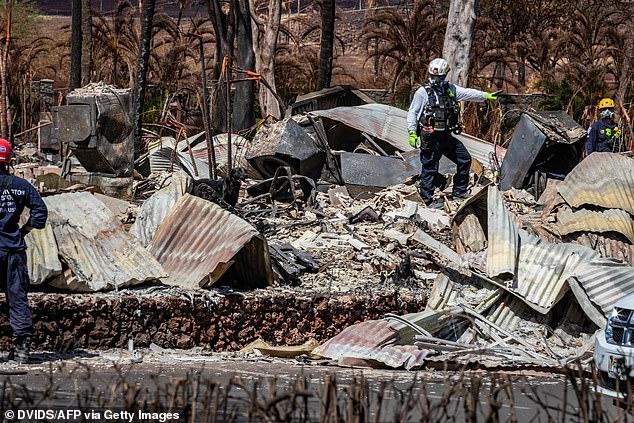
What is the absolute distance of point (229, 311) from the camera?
10141mm

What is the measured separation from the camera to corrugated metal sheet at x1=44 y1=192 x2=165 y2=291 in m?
9.90

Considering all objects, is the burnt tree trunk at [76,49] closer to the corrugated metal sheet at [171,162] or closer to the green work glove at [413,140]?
the corrugated metal sheet at [171,162]

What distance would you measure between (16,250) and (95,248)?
155 centimetres

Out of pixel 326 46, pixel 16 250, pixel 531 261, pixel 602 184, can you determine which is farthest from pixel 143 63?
pixel 16 250

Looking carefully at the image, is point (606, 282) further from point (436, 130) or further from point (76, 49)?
point (76, 49)

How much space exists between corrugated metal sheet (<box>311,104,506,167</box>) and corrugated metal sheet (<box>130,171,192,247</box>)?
204 inches

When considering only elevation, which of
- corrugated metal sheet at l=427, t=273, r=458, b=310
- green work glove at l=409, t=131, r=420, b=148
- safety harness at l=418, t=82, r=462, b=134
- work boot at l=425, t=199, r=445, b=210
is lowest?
corrugated metal sheet at l=427, t=273, r=458, b=310

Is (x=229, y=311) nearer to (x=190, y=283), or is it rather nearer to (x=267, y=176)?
(x=190, y=283)

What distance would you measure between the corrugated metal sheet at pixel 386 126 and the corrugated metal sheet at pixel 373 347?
6784 mm

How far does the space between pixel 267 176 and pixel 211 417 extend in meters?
10.6

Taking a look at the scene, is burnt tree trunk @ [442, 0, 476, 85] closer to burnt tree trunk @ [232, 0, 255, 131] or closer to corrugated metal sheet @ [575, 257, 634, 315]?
burnt tree trunk @ [232, 0, 255, 131]

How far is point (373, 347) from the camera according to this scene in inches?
372

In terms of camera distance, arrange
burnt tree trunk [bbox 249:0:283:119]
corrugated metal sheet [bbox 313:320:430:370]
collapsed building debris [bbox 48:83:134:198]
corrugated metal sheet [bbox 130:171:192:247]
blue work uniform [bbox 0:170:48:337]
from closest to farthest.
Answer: blue work uniform [bbox 0:170:48:337], corrugated metal sheet [bbox 313:320:430:370], corrugated metal sheet [bbox 130:171:192:247], collapsed building debris [bbox 48:83:134:198], burnt tree trunk [bbox 249:0:283:119]

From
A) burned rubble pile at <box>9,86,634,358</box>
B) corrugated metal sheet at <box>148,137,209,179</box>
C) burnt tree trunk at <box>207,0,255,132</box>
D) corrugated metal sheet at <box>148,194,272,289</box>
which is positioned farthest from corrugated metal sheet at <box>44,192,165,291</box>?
burnt tree trunk at <box>207,0,255,132</box>
